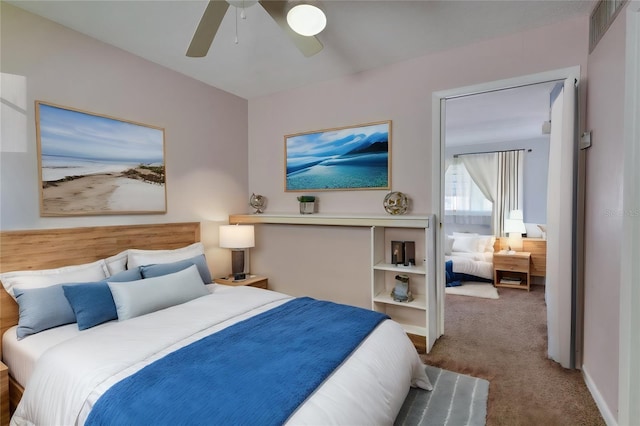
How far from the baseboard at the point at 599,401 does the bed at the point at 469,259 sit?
Result: 2.64 meters

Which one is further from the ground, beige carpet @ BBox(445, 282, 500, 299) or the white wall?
the white wall

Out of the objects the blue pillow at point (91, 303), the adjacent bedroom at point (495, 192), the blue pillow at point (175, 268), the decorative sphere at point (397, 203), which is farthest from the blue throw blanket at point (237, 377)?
the adjacent bedroom at point (495, 192)

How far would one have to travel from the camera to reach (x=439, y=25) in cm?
238

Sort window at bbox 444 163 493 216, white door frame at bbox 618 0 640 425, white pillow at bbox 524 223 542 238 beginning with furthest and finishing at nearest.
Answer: window at bbox 444 163 493 216 → white pillow at bbox 524 223 542 238 → white door frame at bbox 618 0 640 425

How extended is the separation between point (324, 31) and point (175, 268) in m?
2.22

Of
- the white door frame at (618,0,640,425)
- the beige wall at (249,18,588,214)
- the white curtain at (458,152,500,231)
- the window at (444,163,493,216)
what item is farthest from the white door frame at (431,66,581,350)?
the window at (444,163,493,216)

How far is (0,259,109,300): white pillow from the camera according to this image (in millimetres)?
1992

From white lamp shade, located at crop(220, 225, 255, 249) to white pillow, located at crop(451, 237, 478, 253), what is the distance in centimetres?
386

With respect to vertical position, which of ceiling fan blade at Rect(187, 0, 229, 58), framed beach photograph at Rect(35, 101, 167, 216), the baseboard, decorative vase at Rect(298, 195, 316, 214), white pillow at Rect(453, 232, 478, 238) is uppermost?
ceiling fan blade at Rect(187, 0, 229, 58)

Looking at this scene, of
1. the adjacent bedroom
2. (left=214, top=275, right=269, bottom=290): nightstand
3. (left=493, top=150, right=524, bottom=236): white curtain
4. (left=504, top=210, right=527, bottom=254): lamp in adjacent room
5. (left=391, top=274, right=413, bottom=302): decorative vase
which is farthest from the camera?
(left=493, top=150, right=524, bottom=236): white curtain

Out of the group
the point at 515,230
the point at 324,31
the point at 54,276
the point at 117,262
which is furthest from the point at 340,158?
the point at 515,230

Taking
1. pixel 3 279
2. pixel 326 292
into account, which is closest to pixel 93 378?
pixel 3 279

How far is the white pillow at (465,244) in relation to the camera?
5465 mm

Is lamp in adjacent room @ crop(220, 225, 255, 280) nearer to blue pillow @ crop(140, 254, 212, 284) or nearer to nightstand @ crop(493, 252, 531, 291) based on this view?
blue pillow @ crop(140, 254, 212, 284)
